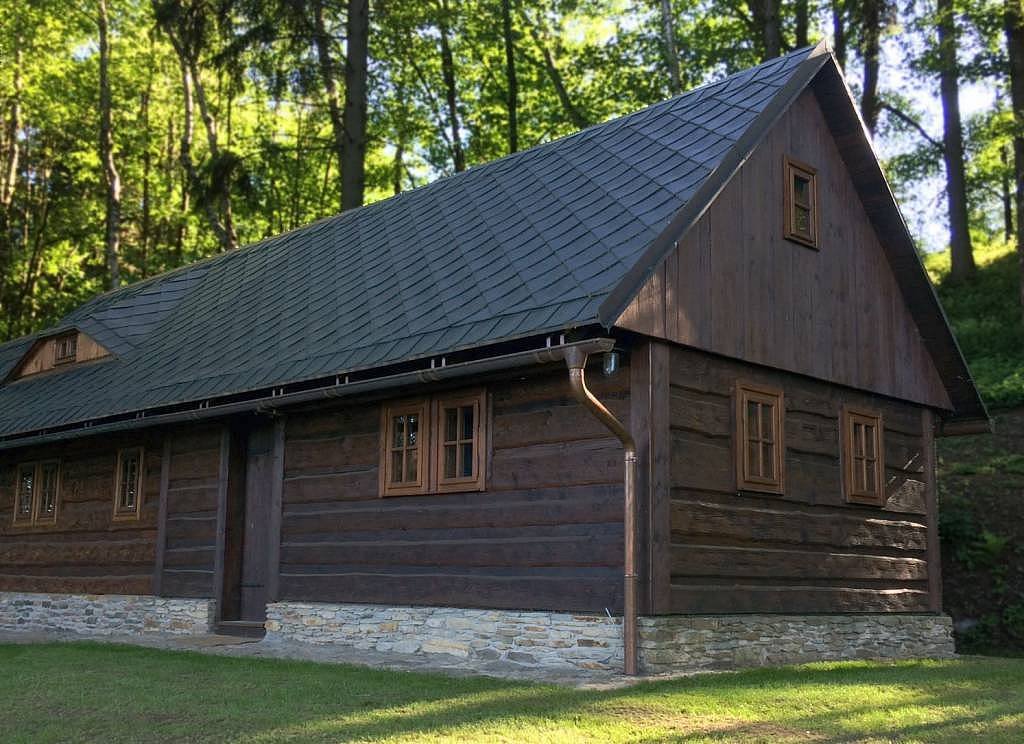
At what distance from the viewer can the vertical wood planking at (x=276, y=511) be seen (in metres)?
13.4

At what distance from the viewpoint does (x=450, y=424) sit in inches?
463

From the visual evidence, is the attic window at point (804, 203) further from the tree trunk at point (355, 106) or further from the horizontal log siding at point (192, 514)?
the tree trunk at point (355, 106)

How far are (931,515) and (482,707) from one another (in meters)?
8.06

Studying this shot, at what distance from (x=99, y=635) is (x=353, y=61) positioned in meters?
13.2

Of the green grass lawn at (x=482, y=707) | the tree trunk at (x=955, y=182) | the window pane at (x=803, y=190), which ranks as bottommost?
the green grass lawn at (x=482, y=707)

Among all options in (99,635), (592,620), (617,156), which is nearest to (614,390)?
(592,620)

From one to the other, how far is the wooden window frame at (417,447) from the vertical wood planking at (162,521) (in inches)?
172

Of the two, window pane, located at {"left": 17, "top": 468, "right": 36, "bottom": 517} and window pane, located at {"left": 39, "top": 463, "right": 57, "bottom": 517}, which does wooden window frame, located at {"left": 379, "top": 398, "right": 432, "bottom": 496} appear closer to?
window pane, located at {"left": 39, "top": 463, "right": 57, "bottom": 517}

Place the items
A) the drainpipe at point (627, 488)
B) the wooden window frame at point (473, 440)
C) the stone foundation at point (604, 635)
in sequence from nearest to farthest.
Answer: the drainpipe at point (627, 488)
the stone foundation at point (604, 635)
the wooden window frame at point (473, 440)

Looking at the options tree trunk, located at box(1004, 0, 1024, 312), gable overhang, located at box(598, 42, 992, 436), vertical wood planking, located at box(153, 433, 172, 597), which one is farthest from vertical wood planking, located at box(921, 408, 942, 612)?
vertical wood planking, located at box(153, 433, 172, 597)

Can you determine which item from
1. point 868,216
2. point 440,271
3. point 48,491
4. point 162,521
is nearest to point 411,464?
point 440,271

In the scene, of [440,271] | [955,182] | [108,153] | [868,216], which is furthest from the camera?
[108,153]

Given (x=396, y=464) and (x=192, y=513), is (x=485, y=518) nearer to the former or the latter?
(x=396, y=464)

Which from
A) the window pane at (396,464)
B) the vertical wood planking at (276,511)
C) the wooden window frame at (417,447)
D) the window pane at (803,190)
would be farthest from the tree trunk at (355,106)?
the window pane at (803,190)
